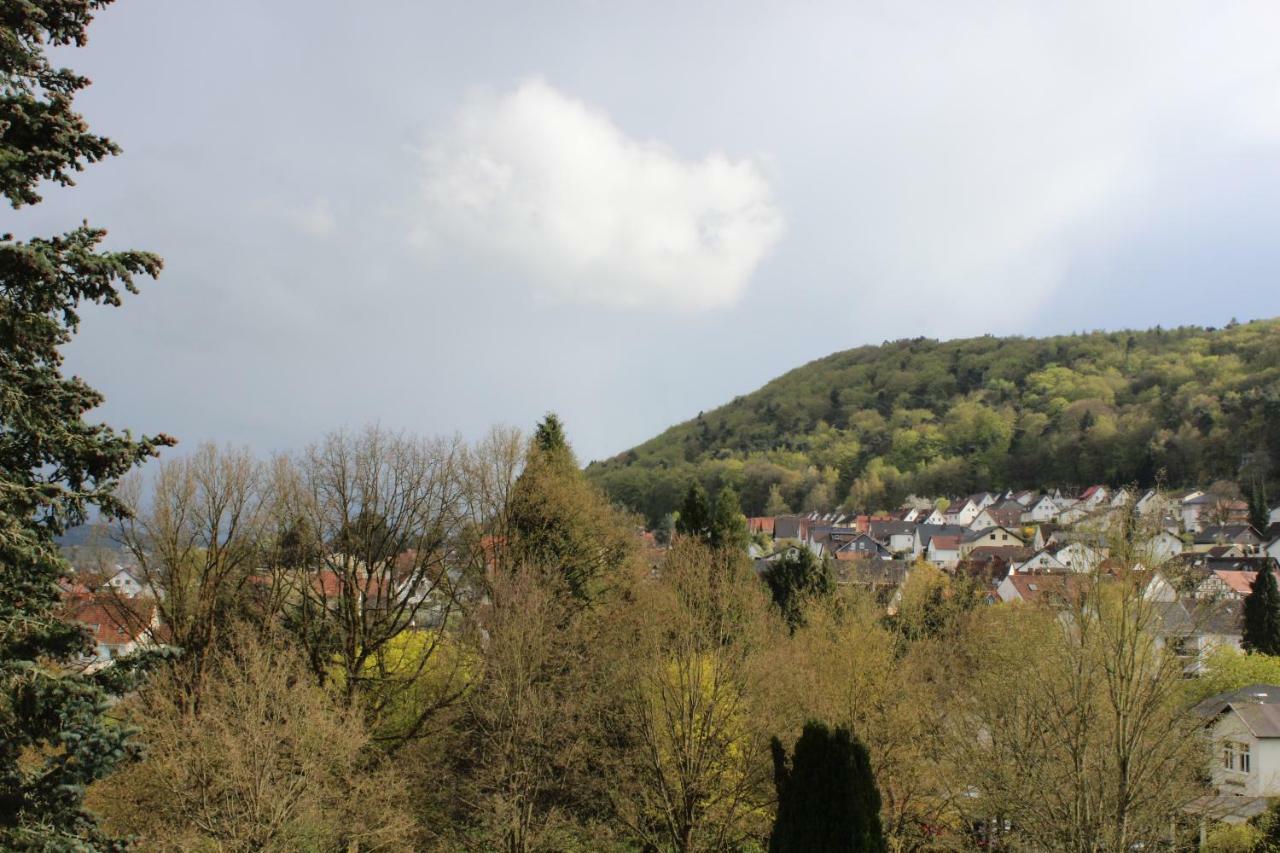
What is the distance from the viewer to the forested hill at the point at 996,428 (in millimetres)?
106438

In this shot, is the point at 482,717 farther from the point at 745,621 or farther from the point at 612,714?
the point at 745,621

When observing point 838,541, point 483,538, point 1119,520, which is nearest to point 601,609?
point 483,538

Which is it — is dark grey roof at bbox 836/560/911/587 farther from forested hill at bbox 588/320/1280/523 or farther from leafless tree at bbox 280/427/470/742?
forested hill at bbox 588/320/1280/523

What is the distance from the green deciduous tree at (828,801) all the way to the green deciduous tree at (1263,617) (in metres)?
34.6

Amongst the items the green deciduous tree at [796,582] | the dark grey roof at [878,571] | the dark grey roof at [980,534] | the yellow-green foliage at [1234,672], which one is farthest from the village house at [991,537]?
the yellow-green foliage at [1234,672]

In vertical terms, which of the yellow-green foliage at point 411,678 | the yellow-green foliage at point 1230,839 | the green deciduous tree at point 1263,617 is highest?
the green deciduous tree at point 1263,617

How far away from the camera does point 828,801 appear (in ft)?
49.5

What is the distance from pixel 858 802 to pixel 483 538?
17.3m

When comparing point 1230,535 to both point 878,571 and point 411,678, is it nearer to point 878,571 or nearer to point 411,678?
point 878,571

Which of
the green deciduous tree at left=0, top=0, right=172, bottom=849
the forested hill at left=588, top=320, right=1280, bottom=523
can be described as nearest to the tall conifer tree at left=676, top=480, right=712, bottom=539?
the green deciduous tree at left=0, top=0, right=172, bottom=849

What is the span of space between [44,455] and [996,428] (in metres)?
143

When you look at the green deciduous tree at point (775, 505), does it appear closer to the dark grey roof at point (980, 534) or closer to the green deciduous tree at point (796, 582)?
the dark grey roof at point (980, 534)

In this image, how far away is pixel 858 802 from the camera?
15.0 metres

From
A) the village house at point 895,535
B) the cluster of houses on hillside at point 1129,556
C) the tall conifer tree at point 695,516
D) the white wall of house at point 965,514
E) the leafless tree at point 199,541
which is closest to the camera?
the cluster of houses on hillside at point 1129,556
